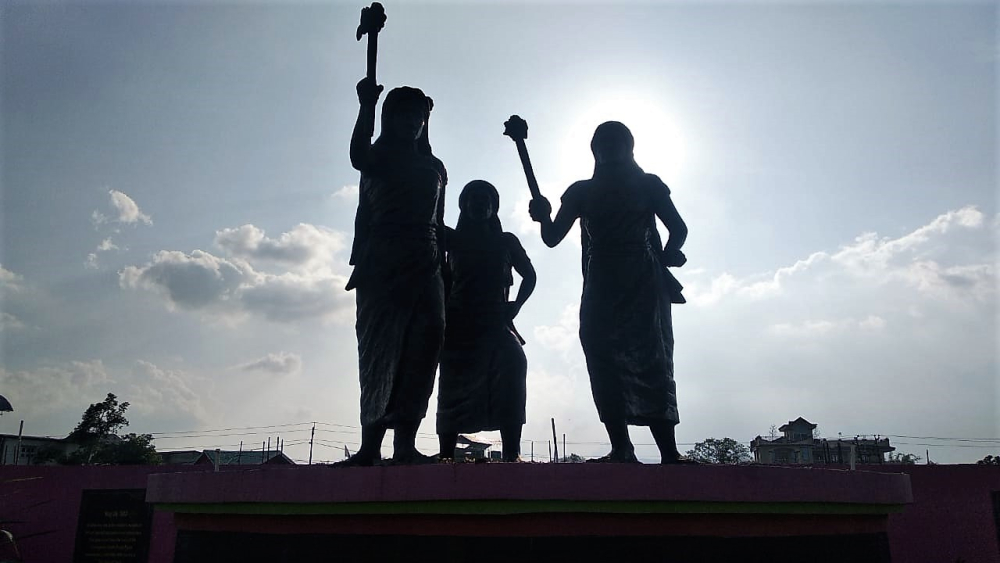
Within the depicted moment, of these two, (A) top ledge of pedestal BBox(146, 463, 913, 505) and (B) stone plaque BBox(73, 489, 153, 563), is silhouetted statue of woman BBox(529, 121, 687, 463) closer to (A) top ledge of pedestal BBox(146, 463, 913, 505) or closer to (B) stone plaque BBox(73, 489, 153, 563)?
(A) top ledge of pedestal BBox(146, 463, 913, 505)

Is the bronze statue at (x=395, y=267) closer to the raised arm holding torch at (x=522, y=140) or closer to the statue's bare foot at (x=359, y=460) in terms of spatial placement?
the statue's bare foot at (x=359, y=460)

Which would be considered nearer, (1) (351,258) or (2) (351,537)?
(2) (351,537)

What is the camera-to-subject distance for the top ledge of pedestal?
10.5 feet

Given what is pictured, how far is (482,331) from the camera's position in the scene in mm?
5441

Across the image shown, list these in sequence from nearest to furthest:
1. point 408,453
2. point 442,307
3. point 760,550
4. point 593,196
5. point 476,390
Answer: point 760,550, point 408,453, point 442,307, point 593,196, point 476,390

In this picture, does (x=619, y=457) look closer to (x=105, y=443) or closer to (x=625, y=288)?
(x=625, y=288)

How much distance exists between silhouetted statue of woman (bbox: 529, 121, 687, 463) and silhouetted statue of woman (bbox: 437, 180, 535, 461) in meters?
0.69

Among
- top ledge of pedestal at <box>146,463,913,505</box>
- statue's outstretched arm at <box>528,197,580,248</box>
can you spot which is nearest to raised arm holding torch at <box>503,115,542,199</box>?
statue's outstretched arm at <box>528,197,580,248</box>

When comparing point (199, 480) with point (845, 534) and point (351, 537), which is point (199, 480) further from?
point (845, 534)

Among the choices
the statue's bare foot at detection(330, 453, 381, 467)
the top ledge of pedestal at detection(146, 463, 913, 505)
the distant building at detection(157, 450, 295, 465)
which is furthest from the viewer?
the distant building at detection(157, 450, 295, 465)

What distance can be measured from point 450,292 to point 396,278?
1000 millimetres

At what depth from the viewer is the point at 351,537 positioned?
11.5 feet

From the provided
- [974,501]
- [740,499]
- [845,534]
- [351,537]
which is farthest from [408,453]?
[974,501]

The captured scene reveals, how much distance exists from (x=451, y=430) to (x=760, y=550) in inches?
96.1
